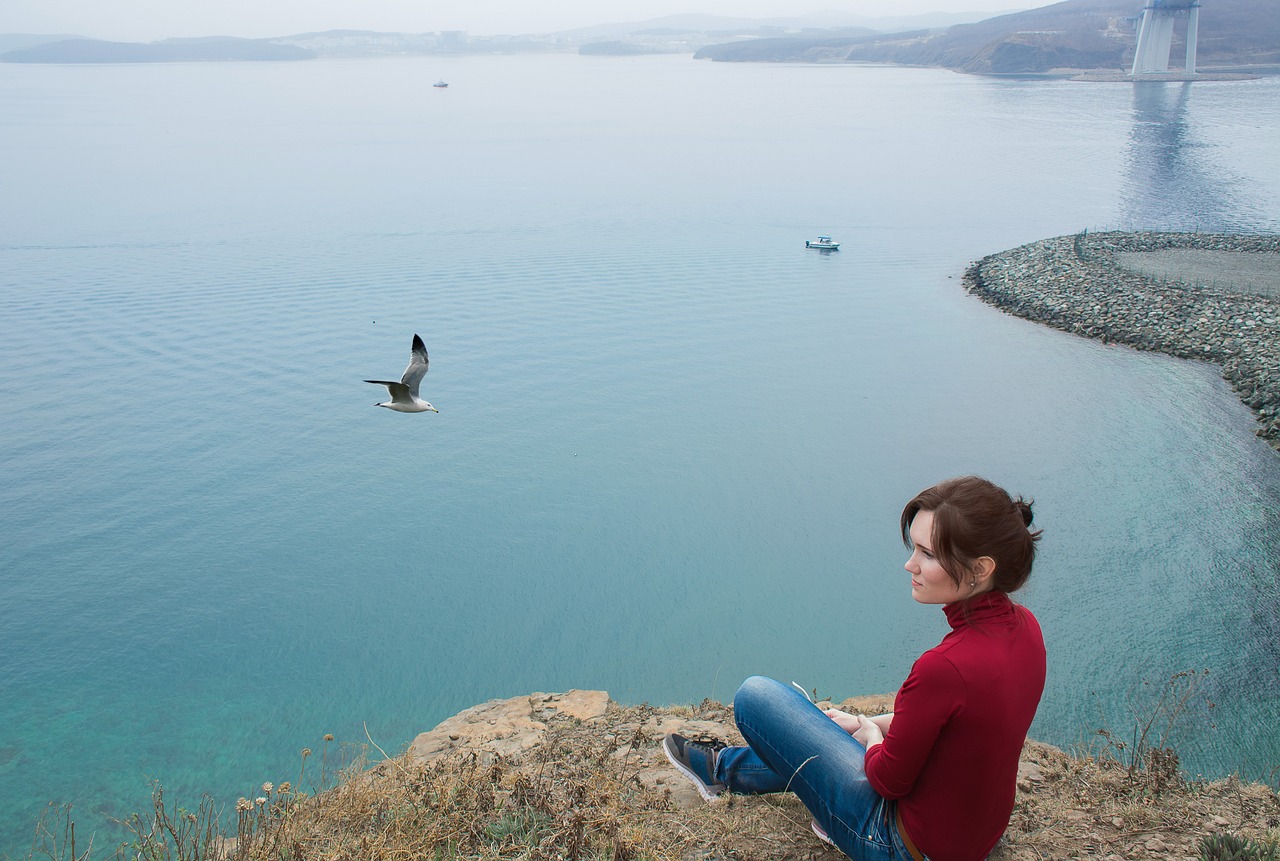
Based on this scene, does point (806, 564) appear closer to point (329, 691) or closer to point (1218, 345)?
point (329, 691)

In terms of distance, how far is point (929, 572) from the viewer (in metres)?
2.58

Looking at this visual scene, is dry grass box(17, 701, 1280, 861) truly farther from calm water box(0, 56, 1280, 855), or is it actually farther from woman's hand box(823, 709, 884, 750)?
calm water box(0, 56, 1280, 855)

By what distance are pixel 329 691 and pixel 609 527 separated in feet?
14.9

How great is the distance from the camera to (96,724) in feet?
28.8

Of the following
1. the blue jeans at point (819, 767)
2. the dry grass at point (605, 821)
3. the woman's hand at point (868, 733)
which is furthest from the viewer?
the dry grass at point (605, 821)

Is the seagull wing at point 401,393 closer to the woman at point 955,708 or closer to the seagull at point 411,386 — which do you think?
the seagull at point 411,386

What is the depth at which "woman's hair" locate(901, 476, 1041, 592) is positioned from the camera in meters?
2.48

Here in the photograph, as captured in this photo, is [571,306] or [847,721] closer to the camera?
[847,721]

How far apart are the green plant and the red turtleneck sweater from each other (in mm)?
1111

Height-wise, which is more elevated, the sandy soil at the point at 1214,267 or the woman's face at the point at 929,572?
the woman's face at the point at 929,572

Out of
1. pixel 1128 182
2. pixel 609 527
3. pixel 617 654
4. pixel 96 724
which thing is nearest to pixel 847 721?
pixel 617 654

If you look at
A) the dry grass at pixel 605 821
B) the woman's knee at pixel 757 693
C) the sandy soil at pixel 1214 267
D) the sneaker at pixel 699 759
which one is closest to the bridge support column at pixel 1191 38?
the sandy soil at pixel 1214 267

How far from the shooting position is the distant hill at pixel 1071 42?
95.0 m

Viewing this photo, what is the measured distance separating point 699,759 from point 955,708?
4.87ft
